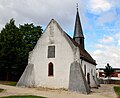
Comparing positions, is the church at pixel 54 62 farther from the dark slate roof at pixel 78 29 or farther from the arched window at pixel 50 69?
the dark slate roof at pixel 78 29

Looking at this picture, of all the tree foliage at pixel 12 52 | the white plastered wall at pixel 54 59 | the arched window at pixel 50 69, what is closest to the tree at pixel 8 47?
the tree foliage at pixel 12 52

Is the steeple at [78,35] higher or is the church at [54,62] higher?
the steeple at [78,35]

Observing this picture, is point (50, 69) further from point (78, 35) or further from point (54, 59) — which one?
point (78, 35)

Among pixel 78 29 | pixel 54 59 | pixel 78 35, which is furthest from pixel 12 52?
pixel 54 59

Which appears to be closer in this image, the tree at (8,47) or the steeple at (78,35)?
the tree at (8,47)

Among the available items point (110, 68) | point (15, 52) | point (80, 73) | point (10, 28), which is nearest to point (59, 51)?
point (80, 73)

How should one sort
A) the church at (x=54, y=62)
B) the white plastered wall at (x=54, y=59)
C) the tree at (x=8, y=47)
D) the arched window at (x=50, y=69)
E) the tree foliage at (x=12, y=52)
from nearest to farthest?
1. the church at (x=54, y=62)
2. the white plastered wall at (x=54, y=59)
3. the arched window at (x=50, y=69)
4. the tree at (x=8, y=47)
5. the tree foliage at (x=12, y=52)

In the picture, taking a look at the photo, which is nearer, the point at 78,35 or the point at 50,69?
the point at 50,69

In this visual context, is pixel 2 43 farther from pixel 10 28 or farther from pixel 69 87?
pixel 69 87

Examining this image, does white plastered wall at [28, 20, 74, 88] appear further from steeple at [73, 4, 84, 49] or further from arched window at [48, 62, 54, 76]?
steeple at [73, 4, 84, 49]

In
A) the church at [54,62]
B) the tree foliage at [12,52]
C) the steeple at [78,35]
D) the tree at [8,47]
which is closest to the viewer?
the church at [54,62]

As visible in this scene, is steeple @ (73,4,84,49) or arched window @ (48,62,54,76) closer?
arched window @ (48,62,54,76)

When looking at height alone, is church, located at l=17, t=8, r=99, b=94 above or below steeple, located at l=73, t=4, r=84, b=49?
below

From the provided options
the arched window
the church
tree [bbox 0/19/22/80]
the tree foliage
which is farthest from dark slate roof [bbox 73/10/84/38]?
the arched window
